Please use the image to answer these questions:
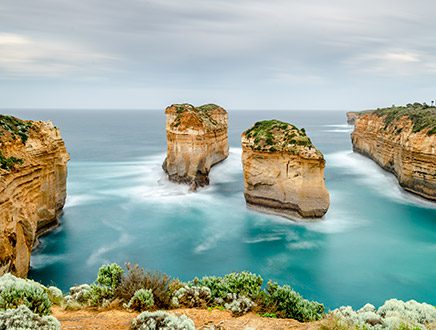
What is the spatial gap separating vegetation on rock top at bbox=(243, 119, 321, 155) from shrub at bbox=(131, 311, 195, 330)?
20.6 meters

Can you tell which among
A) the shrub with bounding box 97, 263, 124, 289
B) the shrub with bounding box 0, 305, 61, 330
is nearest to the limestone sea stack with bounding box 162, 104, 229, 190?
the shrub with bounding box 97, 263, 124, 289

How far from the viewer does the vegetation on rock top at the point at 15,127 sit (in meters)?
18.0

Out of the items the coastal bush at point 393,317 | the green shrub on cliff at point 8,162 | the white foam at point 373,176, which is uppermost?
the green shrub on cliff at point 8,162

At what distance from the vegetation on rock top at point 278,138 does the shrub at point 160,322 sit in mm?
20551

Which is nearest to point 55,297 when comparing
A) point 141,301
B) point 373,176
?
point 141,301

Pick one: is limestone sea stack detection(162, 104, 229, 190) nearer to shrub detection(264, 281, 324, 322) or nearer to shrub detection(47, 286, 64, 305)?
shrub detection(47, 286, 64, 305)

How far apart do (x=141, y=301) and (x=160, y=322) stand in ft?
6.53

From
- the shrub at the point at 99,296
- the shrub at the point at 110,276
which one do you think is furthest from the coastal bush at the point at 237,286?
the shrub at the point at 99,296

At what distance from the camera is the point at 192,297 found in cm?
966

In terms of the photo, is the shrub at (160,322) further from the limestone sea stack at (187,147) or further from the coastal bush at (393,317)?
the limestone sea stack at (187,147)

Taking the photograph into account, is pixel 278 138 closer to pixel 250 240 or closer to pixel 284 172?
pixel 284 172

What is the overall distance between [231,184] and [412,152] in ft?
61.1

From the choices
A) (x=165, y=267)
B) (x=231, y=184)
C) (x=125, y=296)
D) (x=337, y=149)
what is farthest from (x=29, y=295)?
(x=337, y=149)

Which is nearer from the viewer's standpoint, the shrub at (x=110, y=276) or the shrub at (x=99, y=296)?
the shrub at (x=99, y=296)
